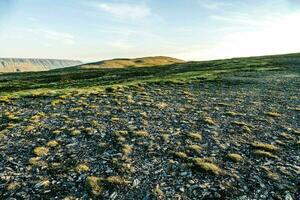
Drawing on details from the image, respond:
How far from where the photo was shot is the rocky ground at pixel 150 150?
13109mm

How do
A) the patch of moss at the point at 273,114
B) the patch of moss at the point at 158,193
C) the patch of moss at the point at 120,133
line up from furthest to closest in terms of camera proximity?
the patch of moss at the point at 273,114, the patch of moss at the point at 120,133, the patch of moss at the point at 158,193

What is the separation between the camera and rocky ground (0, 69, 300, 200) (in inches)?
516

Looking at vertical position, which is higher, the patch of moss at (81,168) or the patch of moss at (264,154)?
the patch of moss at (81,168)

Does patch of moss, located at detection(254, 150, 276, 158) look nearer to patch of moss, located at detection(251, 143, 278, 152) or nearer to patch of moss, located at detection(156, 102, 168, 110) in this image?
patch of moss, located at detection(251, 143, 278, 152)

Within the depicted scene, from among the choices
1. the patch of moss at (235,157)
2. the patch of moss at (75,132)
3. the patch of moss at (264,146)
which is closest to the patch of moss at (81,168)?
the patch of moss at (75,132)

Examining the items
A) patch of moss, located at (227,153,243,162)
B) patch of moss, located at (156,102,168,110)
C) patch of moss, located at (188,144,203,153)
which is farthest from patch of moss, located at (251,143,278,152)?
patch of moss, located at (156,102,168,110)

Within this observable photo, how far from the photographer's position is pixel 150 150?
57.0 feet

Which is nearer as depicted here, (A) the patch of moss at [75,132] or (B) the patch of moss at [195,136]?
(B) the patch of moss at [195,136]

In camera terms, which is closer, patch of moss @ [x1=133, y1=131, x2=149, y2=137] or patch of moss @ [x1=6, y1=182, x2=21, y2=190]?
patch of moss @ [x1=6, y1=182, x2=21, y2=190]

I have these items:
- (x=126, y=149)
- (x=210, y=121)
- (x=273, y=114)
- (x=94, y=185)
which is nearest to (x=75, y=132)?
(x=126, y=149)

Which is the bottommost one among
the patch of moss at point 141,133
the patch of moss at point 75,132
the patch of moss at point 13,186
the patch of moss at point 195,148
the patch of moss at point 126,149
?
the patch of moss at point 13,186

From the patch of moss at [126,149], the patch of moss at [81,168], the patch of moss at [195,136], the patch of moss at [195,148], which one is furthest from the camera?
the patch of moss at [195,136]

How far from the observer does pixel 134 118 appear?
2477 centimetres

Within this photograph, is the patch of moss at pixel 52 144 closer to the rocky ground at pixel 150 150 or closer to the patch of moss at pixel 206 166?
the rocky ground at pixel 150 150
